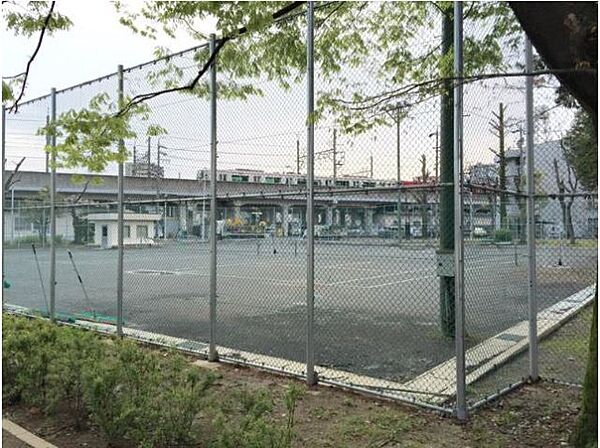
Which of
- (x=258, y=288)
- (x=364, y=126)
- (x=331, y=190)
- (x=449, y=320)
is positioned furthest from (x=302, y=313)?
(x=364, y=126)

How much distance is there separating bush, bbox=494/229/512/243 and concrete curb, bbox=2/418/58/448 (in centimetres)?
443

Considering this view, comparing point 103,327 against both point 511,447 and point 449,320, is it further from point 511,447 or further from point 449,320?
point 511,447

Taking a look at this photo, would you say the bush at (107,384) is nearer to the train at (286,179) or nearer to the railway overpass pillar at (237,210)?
the railway overpass pillar at (237,210)

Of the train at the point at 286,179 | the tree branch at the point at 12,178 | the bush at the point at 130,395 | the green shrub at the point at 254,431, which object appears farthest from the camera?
the tree branch at the point at 12,178

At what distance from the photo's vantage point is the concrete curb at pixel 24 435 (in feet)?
12.9

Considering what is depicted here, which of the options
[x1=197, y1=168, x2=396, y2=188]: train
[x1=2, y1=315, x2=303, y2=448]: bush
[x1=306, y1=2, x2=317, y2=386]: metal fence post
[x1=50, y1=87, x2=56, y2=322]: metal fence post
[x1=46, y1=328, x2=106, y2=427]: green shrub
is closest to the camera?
[x1=2, y1=315, x2=303, y2=448]: bush

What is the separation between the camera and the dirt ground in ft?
13.0

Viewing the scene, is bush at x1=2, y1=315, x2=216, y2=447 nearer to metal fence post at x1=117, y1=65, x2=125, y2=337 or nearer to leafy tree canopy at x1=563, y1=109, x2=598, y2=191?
metal fence post at x1=117, y1=65, x2=125, y2=337

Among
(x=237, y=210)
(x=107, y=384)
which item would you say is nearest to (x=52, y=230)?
(x=237, y=210)

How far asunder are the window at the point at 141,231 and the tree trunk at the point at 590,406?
6.21 meters

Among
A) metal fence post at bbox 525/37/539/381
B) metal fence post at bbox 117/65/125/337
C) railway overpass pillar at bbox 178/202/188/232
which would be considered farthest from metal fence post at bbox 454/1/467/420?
metal fence post at bbox 117/65/125/337

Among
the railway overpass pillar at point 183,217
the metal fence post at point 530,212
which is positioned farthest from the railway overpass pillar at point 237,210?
the metal fence post at point 530,212

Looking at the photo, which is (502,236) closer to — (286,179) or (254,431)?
(286,179)

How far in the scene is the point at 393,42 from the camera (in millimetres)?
6234
